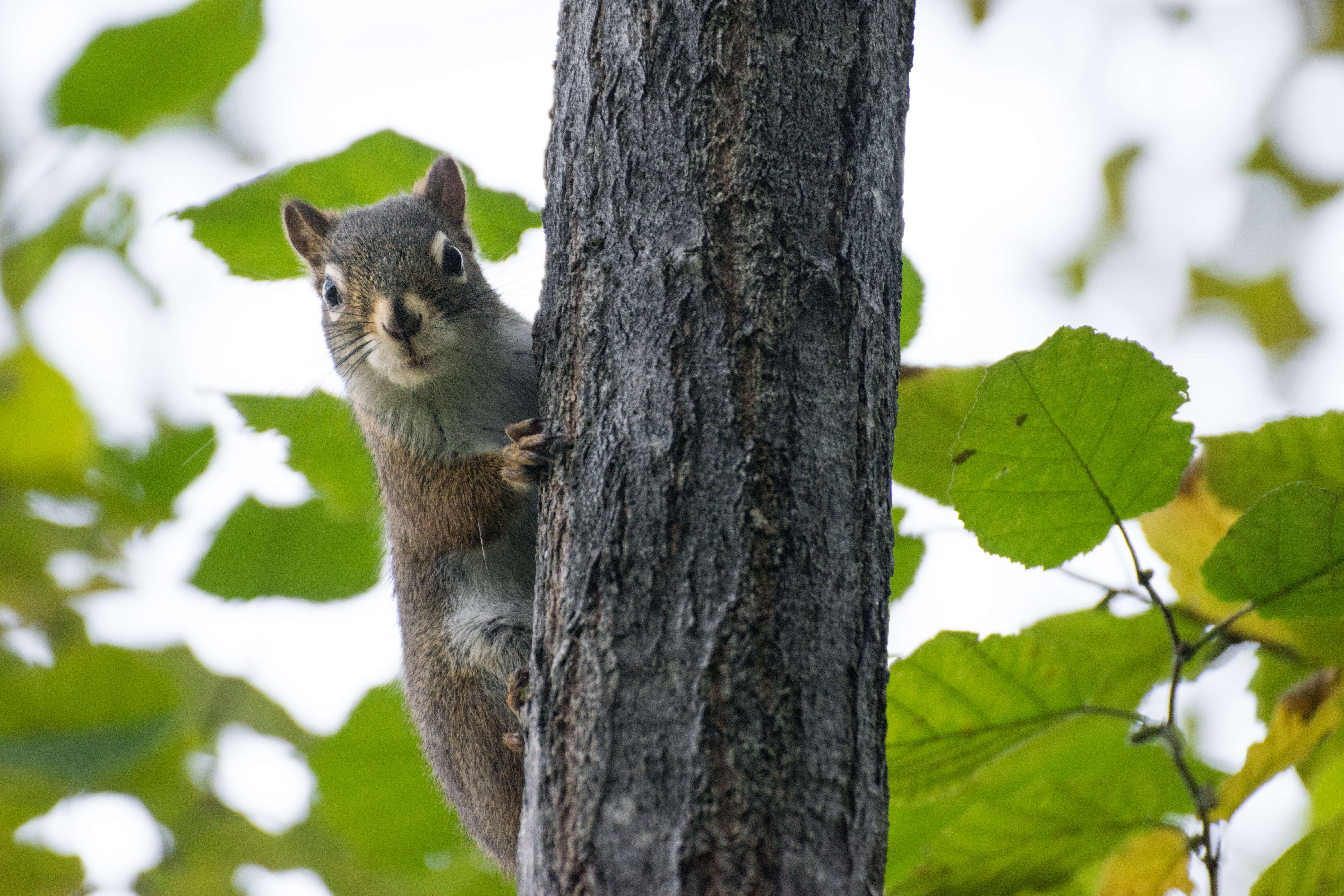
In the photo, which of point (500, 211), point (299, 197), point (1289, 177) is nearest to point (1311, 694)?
point (500, 211)

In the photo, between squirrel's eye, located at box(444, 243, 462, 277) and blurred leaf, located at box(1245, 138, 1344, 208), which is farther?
blurred leaf, located at box(1245, 138, 1344, 208)

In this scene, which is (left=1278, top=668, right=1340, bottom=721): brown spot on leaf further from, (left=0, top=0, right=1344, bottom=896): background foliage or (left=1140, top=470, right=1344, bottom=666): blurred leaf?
(left=1140, top=470, right=1344, bottom=666): blurred leaf

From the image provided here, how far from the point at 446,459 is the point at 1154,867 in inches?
77.1

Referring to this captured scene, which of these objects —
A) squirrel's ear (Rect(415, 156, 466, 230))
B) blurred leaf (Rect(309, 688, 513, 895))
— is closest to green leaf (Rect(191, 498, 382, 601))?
blurred leaf (Rect(309, 688, 513, 895))

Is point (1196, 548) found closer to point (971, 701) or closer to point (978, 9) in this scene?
point (971, 701)

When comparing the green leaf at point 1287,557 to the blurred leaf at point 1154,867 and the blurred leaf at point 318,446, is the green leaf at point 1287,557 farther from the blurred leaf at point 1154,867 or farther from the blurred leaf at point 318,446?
the blurred leaf at point 318,446

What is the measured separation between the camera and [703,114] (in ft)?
5.42

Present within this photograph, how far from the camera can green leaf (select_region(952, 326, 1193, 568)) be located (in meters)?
1.59

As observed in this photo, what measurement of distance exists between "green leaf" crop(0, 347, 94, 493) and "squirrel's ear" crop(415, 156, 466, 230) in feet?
4.52

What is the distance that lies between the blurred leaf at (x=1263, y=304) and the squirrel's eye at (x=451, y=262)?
4078mm

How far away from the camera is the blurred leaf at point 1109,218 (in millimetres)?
6203

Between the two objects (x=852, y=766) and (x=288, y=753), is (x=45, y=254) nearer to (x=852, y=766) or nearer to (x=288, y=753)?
(x=288, y=753)

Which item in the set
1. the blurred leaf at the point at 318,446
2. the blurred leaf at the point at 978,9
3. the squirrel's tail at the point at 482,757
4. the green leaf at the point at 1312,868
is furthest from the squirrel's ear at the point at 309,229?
the blurred leaf at the point at 978,9

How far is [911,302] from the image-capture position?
2129 mm
